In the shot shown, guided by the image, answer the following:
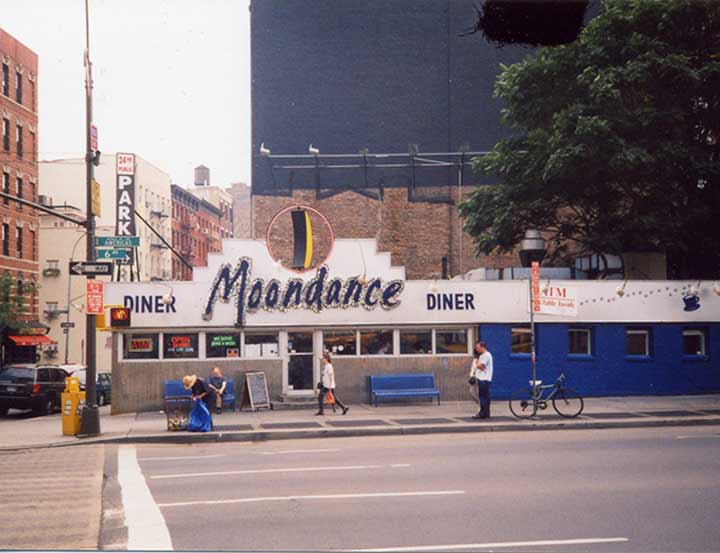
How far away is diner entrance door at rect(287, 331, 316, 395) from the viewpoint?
89.6 ft

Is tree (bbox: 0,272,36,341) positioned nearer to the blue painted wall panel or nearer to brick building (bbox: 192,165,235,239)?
the blue painted wall panel

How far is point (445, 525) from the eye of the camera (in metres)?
9.71

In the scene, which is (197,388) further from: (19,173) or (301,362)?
(19,173)

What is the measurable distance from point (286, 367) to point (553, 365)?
27.4 feet

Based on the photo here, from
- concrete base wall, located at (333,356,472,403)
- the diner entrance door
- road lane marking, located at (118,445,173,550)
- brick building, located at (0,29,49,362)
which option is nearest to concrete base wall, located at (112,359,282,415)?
the diner entrance door

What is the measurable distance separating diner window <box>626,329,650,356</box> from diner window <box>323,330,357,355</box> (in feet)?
29.0

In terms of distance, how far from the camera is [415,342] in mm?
27500

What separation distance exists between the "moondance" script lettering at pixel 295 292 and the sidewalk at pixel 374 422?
3.18 metres

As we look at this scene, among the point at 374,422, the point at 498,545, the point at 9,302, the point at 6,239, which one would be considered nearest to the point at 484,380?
the point at 374,422

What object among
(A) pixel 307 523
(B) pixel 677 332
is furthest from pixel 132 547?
(B) pixel 677 332

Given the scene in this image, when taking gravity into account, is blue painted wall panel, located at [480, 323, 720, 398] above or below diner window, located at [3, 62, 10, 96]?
below

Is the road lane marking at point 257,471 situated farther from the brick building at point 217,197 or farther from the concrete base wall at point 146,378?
the brick building at point 217,197

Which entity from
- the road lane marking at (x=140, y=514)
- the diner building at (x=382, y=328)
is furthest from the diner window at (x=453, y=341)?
the road lane marking at (x=140, y=514)

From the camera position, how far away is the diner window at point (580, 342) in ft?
91.9
